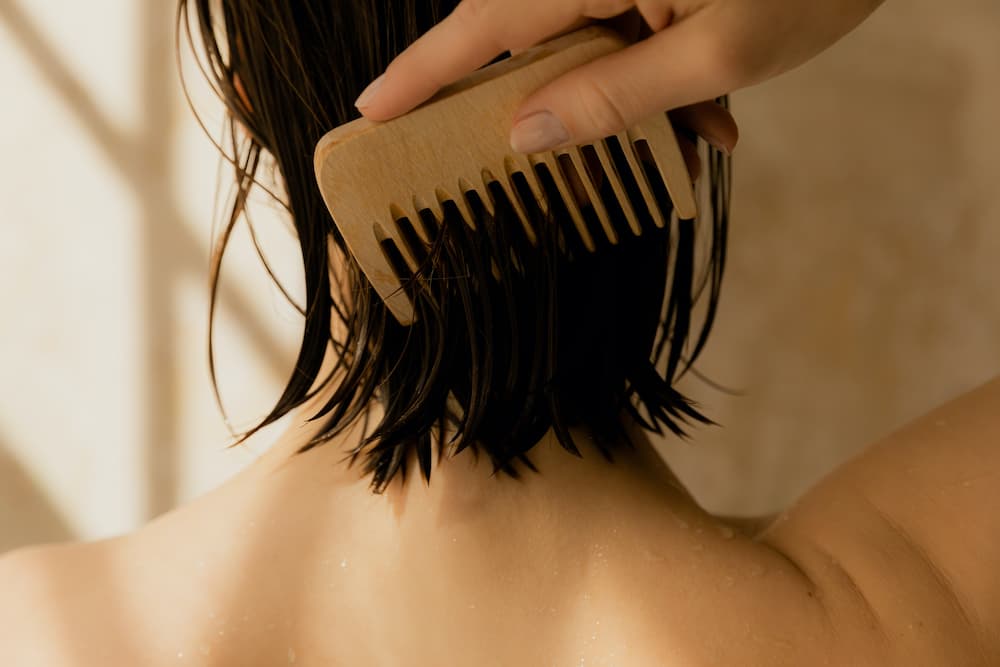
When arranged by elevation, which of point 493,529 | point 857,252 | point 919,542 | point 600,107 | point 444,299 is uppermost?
point 600,107

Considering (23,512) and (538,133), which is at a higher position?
(538,133)

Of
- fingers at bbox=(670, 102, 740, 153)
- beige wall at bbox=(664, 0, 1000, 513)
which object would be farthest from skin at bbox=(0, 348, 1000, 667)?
beige wall at bbox=(664, 0, 1000, 513)

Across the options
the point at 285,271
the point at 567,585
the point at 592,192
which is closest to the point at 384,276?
the point at 592,192

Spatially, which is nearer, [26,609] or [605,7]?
[605,7]

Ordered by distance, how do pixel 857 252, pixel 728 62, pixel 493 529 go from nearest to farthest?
pixel 728 62, pixel 493 529, pixel 857 252

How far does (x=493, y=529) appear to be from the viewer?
663 millimetres

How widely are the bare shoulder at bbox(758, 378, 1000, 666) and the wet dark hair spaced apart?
0.15 metres

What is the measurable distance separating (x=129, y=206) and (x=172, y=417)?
29 cm

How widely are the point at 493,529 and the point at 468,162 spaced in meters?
0.27

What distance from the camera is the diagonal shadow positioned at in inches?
46.3

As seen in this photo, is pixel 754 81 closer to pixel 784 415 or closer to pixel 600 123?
pixel 600 123

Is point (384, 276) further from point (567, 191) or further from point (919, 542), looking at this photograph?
point (919, 542)

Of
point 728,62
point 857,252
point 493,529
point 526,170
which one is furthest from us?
point 857,252

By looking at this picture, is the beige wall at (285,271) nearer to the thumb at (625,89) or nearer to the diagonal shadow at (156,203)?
the diagonal shadow at (156,203)
